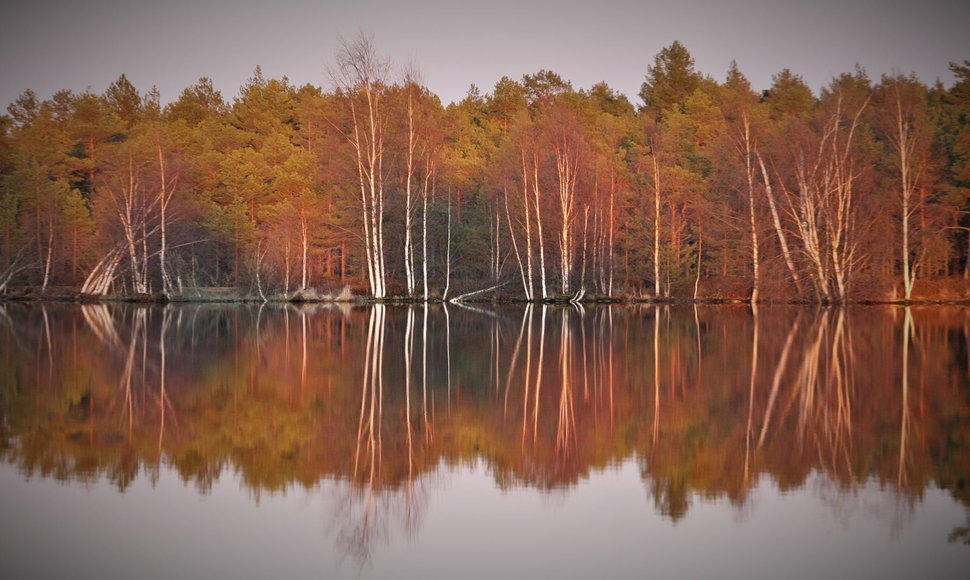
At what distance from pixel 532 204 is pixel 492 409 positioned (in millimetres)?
34709

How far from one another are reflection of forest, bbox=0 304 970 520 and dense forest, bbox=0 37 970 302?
2001 centimetres

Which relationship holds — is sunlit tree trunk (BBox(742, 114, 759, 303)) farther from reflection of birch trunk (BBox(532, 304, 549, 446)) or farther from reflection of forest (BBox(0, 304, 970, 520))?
reflection of forest (BBox(0, 304, 970, 520))

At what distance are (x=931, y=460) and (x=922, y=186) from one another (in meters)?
37.4

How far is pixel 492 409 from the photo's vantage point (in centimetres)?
1080

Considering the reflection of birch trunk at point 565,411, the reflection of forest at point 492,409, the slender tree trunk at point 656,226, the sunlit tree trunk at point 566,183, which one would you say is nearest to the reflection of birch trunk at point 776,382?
the reflection of forest at point 492,409

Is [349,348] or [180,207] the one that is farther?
[180,207]

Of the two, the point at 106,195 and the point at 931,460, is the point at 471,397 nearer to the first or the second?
the point at 931,460

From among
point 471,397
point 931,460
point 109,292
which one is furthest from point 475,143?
point 931,460

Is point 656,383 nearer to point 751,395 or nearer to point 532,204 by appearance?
point 751,395

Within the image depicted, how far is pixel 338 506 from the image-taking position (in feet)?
21.7

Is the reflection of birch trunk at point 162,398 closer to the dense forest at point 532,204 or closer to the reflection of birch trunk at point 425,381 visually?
the reflection of birch trunk at point 425,381

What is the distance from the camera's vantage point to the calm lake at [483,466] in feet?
18.8

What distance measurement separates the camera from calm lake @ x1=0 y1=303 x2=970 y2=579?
5719 millimetres

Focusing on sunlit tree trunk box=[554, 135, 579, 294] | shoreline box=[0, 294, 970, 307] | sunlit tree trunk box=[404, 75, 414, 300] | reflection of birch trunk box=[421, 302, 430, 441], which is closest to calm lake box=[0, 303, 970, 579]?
reflection of birch trunk box=[421, 302, 430, 441]
